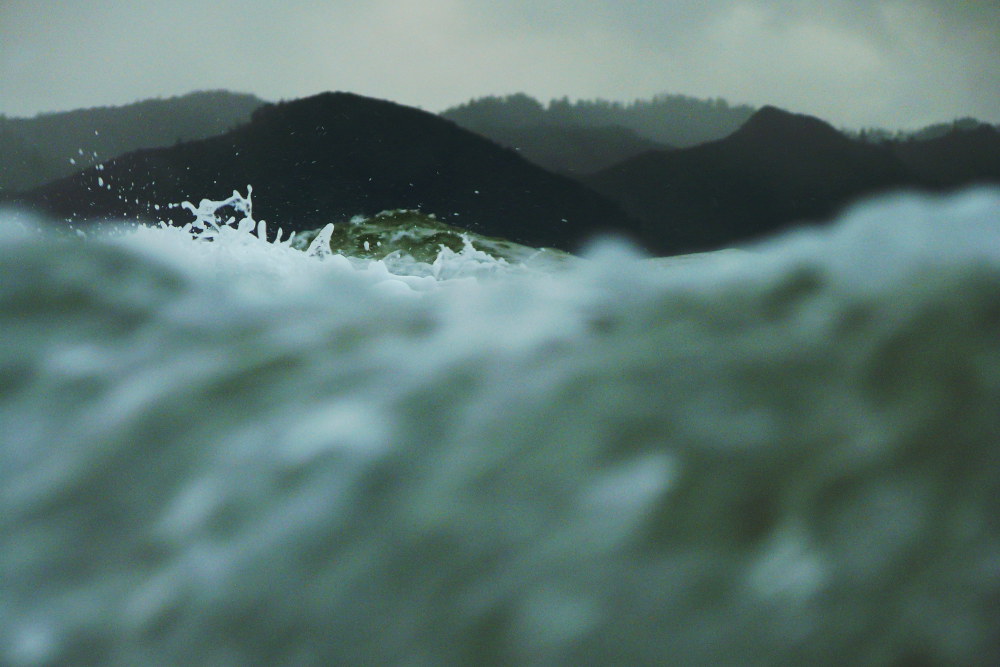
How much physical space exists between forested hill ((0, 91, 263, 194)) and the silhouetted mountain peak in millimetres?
1868

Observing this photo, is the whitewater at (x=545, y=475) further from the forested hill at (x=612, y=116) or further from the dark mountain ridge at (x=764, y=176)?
the forested hill at (x=612, y=116)

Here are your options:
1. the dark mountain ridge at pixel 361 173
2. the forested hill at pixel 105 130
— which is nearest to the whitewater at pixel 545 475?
the dark mountain ridge at pixel 361 173

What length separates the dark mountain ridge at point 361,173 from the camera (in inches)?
111

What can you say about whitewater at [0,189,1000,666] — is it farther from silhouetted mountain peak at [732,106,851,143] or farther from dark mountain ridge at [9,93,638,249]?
dark mountain ridge at [9,93,638,249]

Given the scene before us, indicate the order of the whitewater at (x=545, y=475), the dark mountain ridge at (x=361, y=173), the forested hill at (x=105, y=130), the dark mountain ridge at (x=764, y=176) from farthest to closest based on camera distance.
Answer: the forested hill at (x=105, y=130) < the dark mountain ridge at (x=361, y=173) < the dark mountain ridge at (x=764, y=176) < the whitewater at (x=545, y=475)

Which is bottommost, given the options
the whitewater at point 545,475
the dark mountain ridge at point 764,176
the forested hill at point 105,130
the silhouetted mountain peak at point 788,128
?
the whitewater at point 545,475

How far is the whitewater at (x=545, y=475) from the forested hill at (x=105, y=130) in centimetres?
259

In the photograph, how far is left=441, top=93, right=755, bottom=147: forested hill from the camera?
2889 millimetres

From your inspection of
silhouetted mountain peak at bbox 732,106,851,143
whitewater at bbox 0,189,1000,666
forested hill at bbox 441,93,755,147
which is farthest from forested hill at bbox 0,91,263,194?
whitewater at bbox 0,189,1000,666

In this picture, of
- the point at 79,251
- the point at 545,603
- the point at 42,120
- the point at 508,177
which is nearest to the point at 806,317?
the point at 545,603

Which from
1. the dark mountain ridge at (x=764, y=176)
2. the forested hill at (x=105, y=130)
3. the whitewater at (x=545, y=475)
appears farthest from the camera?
the forested hill at (x=105, y=130)

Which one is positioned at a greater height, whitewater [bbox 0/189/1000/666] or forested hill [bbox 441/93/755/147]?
forested hill [bbox 441/93/755/147]

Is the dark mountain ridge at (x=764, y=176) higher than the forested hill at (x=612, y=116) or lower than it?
lower

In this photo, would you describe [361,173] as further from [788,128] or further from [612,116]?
[788,128]
